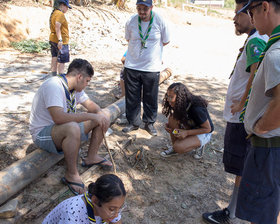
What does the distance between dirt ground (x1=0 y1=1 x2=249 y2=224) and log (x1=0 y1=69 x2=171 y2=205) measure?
147 mm

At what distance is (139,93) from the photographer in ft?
14.1

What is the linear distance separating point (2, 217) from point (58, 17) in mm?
4389

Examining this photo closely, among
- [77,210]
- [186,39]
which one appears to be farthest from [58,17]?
[186,39]

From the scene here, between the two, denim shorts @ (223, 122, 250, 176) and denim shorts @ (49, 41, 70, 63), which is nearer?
denim shorts @ (223, 122, 250, 176)

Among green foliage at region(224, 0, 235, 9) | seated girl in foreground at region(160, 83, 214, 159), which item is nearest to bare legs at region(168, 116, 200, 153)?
seated girl in foreground at region(160, 83, 214, 159)

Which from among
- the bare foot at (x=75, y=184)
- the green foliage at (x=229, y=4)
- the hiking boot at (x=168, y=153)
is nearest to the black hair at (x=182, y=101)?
the hiking boot at (x=168, y=153)

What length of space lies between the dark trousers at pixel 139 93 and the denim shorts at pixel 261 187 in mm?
2432

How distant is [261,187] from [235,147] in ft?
2.31

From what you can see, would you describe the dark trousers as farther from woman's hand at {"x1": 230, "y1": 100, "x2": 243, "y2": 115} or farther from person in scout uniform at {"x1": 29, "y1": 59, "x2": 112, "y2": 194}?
woman's hand at {"x1": 230, "y1": 100, "x2": 243, "y2": 115}

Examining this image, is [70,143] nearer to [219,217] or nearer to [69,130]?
[69,130]

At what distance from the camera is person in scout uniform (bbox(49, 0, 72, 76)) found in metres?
5.67

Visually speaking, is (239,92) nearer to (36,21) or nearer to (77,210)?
(77,210)

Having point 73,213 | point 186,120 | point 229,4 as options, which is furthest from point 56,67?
point 229,4

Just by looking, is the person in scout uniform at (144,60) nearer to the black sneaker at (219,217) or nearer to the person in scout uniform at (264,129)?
the black sneaker at (219,217)
